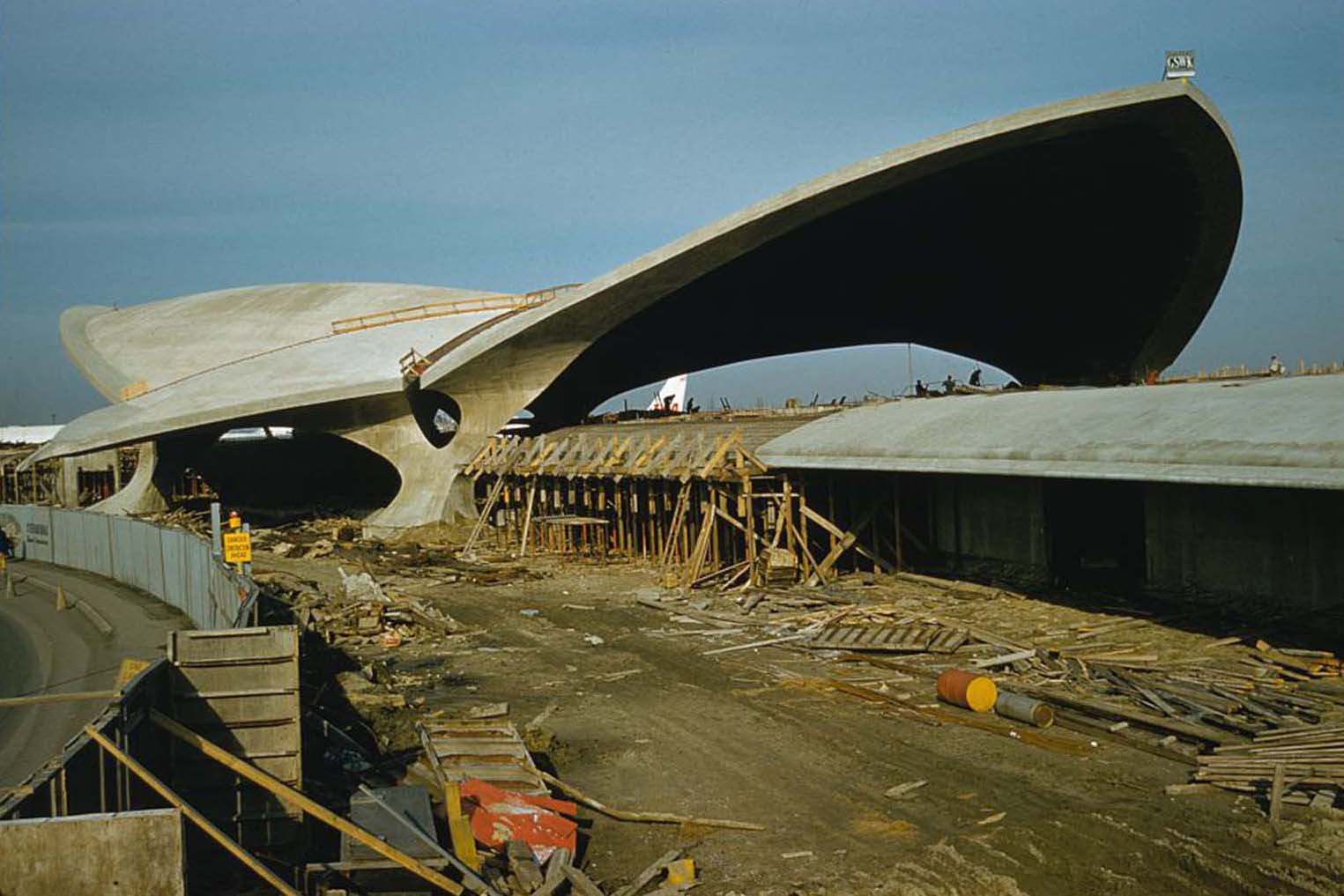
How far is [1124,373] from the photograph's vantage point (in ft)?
151

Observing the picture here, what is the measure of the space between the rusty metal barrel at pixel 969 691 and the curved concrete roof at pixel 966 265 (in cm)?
1800

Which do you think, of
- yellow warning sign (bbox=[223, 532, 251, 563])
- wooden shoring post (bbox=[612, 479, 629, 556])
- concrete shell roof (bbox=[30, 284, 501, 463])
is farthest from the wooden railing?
yellow warning sign (bbox=[223, 532, 251, 563])

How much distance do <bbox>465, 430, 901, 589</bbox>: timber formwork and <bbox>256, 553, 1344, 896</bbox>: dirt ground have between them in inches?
256

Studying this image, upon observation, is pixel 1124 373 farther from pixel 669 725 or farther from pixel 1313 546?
pixel 669 725

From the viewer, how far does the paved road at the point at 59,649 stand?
47.2 feet

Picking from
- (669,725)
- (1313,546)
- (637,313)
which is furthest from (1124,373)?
(669,725)

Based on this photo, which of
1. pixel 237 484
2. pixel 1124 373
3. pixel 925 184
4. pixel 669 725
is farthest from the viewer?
pixel 237 484

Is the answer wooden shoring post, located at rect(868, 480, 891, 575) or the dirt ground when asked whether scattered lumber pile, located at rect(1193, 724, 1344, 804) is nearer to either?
the dirt ground

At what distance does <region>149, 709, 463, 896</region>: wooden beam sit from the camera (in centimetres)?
825

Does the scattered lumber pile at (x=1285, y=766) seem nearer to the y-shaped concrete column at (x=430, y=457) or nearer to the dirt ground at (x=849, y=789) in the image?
the dirt ground at (x=849, y=789)

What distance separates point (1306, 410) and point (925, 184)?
1843cm

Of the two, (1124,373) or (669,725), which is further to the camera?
(1124,373)

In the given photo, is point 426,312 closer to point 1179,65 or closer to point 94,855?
point 1179,65

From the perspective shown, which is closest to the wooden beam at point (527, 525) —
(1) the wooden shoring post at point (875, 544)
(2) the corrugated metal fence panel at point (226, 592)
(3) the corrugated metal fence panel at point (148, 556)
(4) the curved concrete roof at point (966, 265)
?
(4) the curved concrete roof at point (966, 265)
